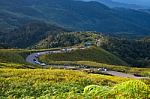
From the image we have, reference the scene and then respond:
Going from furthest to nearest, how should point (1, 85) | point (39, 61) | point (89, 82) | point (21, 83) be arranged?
point (39, 61) → point (89, 82) → point (21, 83) → point (1, 85)

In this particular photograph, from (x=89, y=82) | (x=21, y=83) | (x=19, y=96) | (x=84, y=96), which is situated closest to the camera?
(x=84, y=96)

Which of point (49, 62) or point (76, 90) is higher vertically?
point (76, 90)

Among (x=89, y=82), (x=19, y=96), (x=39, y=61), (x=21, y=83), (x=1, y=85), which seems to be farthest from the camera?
(x=39, y=61)

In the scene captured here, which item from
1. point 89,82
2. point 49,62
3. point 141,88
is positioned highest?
point 141,88

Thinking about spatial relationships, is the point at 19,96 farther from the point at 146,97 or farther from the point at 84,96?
the point at 146,97

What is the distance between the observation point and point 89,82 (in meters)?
35.8

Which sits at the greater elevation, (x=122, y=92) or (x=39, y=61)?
(x=122, y=92)

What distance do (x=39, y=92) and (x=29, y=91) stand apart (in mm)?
922

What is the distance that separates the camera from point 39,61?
185 meters

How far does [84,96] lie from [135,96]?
4.31m

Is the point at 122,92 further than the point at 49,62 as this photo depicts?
No

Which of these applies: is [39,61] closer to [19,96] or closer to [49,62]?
[49,62]

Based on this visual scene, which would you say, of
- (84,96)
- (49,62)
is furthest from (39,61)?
(84,96)

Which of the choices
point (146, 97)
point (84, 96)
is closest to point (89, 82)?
point (84, 96)
